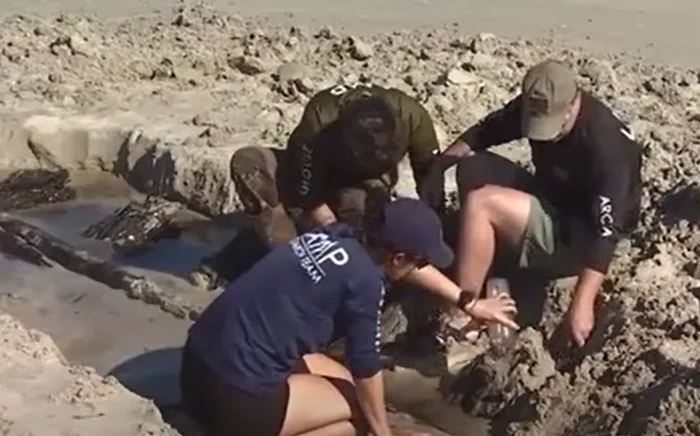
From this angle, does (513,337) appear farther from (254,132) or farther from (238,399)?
(254,132)

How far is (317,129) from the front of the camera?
652 cm

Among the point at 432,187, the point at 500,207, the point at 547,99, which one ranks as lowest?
the point at 432,187

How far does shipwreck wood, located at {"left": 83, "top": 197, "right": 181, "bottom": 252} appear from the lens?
309 inches

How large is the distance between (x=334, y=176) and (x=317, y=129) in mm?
330

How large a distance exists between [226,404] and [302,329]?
1.25 feet

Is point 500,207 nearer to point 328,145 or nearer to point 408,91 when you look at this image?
point 328,145

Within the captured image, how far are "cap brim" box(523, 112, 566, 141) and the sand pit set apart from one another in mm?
718

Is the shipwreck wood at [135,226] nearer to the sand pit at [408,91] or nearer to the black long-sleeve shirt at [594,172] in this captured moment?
the sand pit at [408,91]

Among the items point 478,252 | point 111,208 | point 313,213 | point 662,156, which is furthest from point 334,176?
point 111,208

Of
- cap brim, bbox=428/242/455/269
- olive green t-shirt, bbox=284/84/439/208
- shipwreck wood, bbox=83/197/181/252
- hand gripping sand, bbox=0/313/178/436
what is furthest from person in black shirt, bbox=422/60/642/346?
shipwreck wood, bbox=83/197/181/252

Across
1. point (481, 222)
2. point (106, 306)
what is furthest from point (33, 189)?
point (481, 222)

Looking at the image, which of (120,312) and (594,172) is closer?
(594,172)

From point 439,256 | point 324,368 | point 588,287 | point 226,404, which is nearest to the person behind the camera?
point 439,256

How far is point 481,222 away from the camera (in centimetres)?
614
